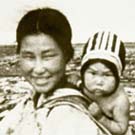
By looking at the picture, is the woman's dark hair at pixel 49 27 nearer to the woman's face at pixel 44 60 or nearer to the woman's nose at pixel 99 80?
the woman's face at pixel 44 60

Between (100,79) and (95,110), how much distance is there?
10 centimetres

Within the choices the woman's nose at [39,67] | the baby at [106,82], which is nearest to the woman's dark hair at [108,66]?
the baby at [106,82]

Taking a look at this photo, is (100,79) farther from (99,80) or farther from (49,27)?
(49,27)

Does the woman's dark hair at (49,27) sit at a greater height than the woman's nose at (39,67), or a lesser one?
greater

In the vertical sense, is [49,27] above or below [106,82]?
above

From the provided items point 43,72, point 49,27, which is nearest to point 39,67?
point 43,72

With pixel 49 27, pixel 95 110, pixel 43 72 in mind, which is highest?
pixel 49 27

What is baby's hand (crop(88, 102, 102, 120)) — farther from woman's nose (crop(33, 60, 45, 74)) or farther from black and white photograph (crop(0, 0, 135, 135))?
woman's nose (crop(33, 60, 45, 74))

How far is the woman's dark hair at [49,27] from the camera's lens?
1406 millimetres

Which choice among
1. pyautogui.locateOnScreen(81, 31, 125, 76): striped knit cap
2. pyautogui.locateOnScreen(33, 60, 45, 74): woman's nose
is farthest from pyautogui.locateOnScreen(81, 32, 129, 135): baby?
pyautogui.locateOnScreen(33, 60, 45, 74): woman's nose

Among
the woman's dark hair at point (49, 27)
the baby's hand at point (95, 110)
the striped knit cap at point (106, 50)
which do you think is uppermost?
the woman's dark hair at point (49, 27)

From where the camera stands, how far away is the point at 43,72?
1406 millimetres

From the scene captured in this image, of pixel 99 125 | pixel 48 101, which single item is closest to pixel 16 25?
pixel 48 101

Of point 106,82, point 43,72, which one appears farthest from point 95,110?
point 43,72
